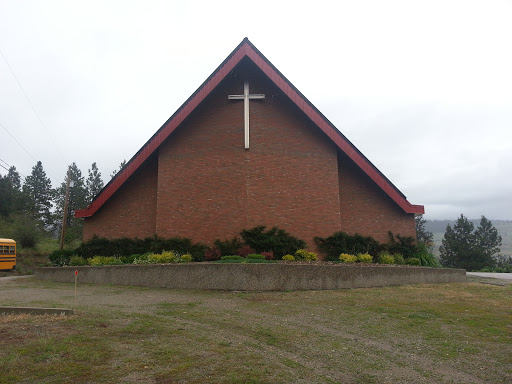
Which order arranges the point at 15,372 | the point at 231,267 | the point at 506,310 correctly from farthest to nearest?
the point at 231,267 → the point at 506,310 → the point at 15,372

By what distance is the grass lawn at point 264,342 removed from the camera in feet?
15.1

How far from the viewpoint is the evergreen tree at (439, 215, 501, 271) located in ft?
174

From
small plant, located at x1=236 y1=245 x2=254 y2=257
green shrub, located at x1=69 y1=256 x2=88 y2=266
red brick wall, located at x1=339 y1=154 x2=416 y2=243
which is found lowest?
green shrub, located at x1=69 y1=256 x2=88 y2=266

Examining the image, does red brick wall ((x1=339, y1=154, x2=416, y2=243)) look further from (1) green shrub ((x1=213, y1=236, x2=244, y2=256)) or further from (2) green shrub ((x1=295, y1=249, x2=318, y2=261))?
(1) green shrub ((x1=213, y1=236, x2=244, y2=256))

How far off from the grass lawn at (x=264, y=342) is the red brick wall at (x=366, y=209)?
8911mm

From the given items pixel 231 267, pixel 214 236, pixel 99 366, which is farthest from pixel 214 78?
pixel 99 366

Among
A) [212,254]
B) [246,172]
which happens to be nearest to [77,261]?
[212,254]

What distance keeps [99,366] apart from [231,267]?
822 cm

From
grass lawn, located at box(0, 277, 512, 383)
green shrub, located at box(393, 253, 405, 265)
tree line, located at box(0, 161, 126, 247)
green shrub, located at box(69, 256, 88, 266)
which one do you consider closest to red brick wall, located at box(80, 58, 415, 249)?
green shrub, located at box(393, 253, 405, 265)

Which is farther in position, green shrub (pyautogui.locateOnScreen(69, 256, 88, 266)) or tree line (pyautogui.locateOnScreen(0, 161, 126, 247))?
tree line (pyautogui.locateOnScreen(0, 161, 126, 247))

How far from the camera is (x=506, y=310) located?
9.29 m

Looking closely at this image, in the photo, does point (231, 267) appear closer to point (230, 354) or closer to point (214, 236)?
point (214, 236)

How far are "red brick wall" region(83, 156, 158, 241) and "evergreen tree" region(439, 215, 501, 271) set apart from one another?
153 ft

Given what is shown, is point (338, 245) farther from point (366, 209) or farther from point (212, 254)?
point (212, 254)
